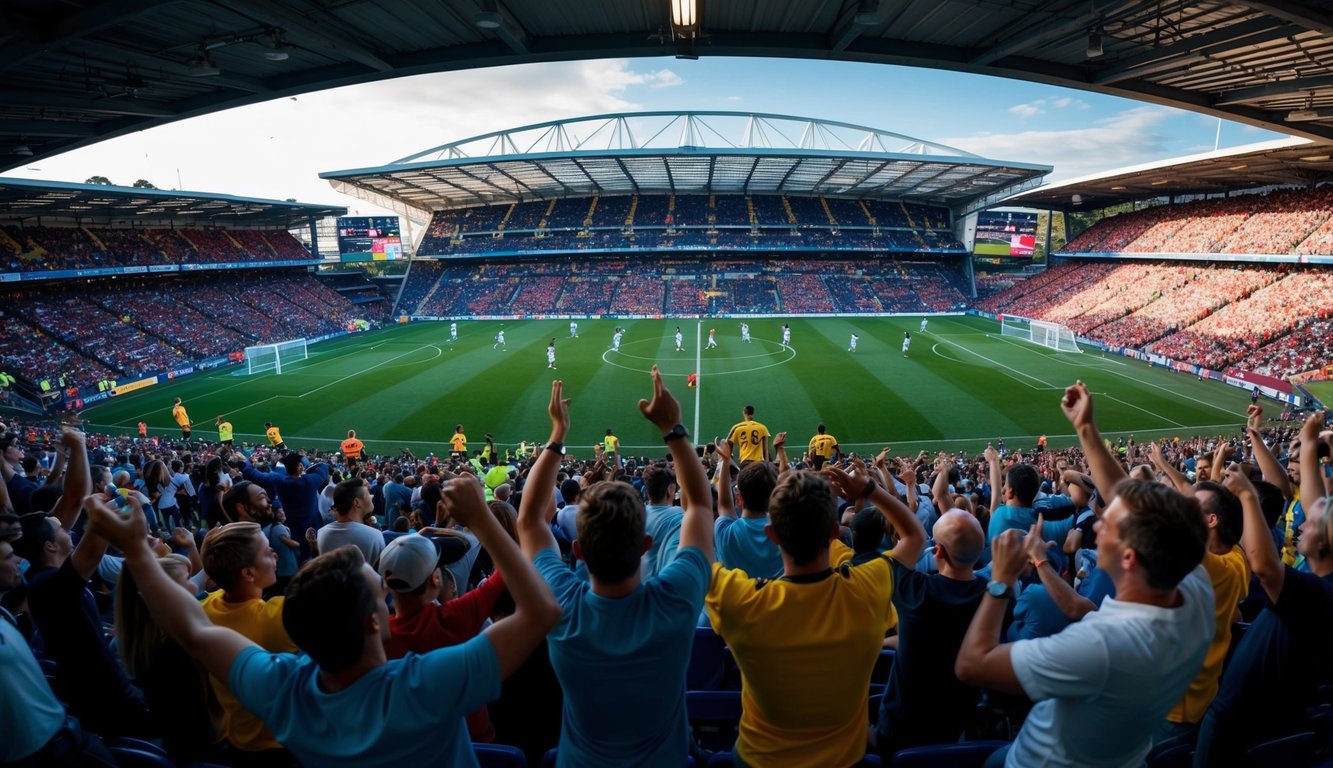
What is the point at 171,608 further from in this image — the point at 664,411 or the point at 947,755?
the point at 947,755

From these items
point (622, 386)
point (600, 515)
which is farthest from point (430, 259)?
point (600, 515)

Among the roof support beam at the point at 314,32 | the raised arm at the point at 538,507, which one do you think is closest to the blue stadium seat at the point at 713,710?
the raised arm at the point at 538,507

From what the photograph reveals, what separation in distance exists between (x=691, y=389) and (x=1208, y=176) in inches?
1491

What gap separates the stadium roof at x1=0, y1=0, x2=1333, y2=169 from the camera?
9.59 m

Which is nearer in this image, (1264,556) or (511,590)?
(511,590)

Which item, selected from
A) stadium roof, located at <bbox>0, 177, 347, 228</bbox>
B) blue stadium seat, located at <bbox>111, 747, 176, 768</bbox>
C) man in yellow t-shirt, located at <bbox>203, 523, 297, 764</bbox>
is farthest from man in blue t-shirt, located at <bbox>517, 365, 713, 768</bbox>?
stadium roof, located at <bbox>0, 177, 347, 228</bbox>

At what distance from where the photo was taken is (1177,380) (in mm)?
29250

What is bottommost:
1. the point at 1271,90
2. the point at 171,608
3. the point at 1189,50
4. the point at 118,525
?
the point at 171,608

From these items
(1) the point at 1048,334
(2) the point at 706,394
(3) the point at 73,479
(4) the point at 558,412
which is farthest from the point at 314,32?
(1) the point at 1048,334

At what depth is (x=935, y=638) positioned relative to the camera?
289 centimetres

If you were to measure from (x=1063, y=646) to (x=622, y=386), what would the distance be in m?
26.6

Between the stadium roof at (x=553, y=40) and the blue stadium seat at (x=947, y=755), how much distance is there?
869 cm

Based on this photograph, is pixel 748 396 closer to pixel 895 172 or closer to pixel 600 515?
pixel 600 515

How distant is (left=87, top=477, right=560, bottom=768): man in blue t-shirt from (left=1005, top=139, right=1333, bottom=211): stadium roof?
38989 mm
